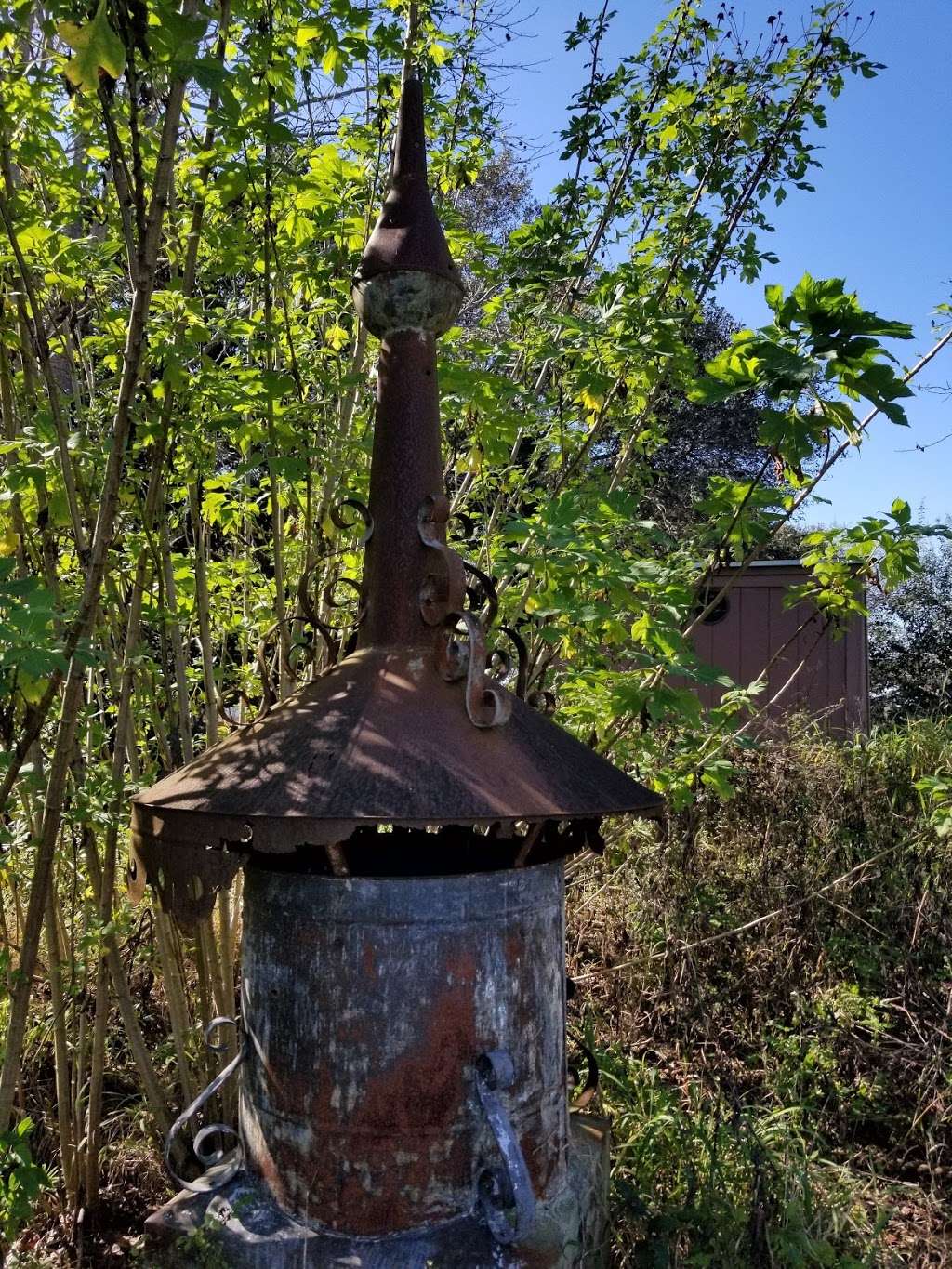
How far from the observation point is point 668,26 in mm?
3670

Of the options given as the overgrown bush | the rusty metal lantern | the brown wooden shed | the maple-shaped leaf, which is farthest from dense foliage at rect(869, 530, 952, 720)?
the maple-shaped leaf

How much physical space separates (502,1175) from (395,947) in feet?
1.63

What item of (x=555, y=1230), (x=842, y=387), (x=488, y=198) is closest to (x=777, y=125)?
(x=842, y=387)

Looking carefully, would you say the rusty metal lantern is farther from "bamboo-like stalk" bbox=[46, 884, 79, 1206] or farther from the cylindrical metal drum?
"bamboo-like stalk" bbox=[46, 884, 79, 1206]

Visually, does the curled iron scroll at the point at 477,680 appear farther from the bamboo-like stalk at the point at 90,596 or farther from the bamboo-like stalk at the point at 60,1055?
the bamboo-like stalk at the point at 60,1055

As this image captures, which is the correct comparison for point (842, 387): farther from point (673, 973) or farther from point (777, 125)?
point (673, 973)

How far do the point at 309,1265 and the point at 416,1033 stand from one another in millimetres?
514

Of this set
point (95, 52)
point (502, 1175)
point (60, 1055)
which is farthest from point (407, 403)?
point (60, 1055)

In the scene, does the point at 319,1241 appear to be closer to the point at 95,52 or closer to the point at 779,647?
the point at 95,52

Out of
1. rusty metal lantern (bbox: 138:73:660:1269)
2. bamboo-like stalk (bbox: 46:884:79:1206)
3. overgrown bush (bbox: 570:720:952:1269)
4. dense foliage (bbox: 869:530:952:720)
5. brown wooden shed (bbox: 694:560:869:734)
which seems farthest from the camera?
dense foliage (bbox: 869:530:952:720)

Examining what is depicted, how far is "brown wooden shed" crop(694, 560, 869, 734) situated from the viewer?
9.38m

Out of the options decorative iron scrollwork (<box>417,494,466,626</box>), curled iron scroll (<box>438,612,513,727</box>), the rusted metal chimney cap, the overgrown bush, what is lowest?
the overgrown bush

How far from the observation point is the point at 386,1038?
203 centimetres

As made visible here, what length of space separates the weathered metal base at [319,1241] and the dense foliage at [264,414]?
391 mm
